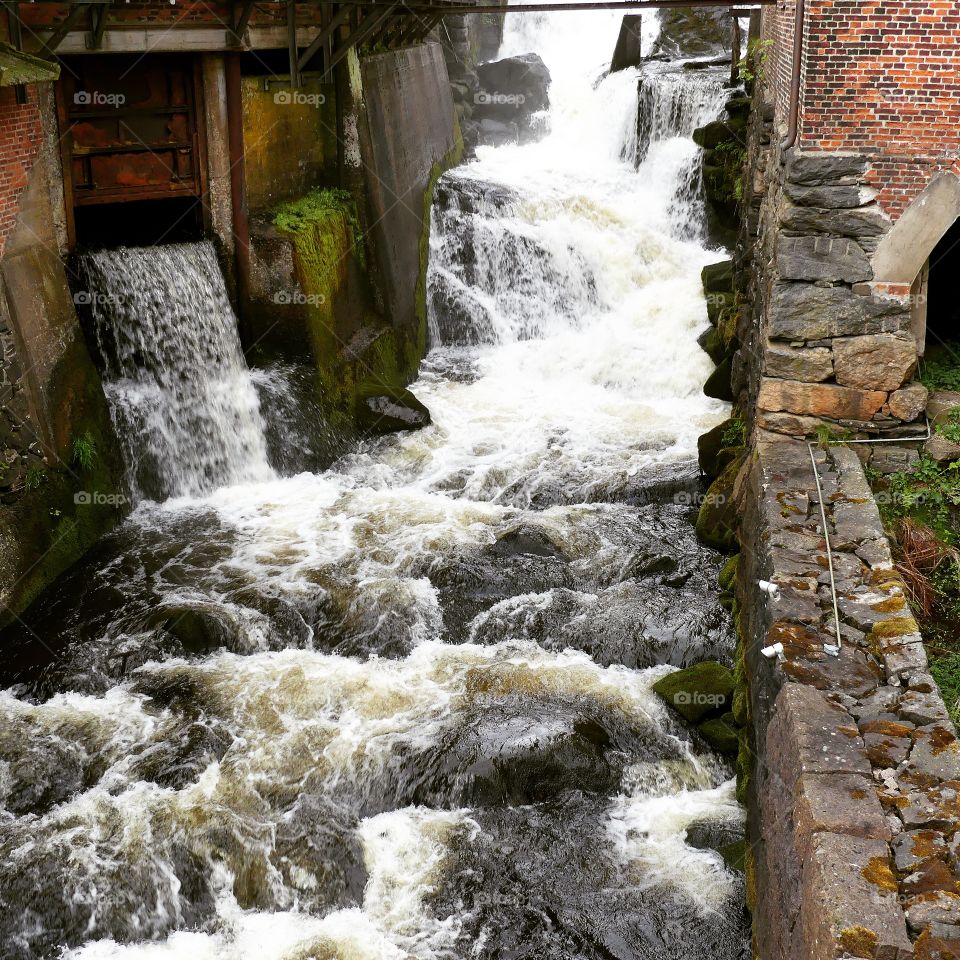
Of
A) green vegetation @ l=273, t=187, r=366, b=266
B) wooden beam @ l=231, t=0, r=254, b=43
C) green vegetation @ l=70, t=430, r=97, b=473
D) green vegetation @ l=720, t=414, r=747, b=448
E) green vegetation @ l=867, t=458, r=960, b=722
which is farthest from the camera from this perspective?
green vegetation @ l=273, t=187, r=366, b=266

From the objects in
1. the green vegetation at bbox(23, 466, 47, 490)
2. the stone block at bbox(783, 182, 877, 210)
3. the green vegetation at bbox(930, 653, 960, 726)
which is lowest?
the green vegetation at bbox(930, 653, 960, 726)

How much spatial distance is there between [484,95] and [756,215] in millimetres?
13075

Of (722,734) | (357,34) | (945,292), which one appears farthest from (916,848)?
(357,34)

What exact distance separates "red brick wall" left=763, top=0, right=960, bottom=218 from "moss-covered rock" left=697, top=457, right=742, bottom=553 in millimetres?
2950

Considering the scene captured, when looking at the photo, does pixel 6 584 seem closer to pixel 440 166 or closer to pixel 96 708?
pixel 96 708

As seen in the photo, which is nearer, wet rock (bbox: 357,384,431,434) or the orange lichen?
the orange lichen

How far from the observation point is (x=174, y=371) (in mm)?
11609

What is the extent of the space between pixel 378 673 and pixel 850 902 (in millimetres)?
4493

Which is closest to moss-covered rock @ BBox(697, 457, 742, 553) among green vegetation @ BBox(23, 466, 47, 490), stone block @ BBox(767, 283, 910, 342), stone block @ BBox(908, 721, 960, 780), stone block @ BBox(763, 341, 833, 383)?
stone block @ BBox(763, 341, 833, 383)

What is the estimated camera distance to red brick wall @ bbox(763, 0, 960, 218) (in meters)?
7.89

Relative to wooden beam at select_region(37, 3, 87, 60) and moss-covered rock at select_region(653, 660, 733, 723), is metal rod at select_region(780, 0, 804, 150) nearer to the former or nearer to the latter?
moss-covered rock at select_region(653, 660, 733, 723)

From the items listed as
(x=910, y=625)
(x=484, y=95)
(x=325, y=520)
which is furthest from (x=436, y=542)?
(x=484, y=95)

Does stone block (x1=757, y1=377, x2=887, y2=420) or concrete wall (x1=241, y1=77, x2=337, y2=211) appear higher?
concrete wall (x1=241, y1=77, x2=337, y2=211)

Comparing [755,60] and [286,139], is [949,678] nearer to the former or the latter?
[286,139]
